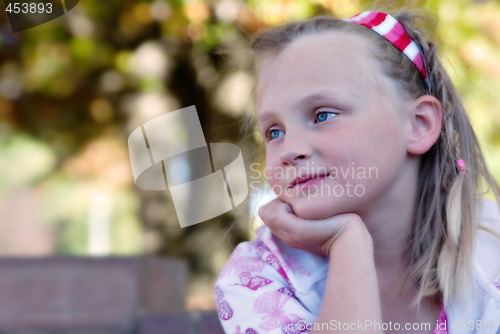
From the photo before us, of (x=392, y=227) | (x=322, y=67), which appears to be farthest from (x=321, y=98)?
(x=392, y=227)

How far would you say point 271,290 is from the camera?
5.09 ft

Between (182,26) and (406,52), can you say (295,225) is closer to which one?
(406,52)

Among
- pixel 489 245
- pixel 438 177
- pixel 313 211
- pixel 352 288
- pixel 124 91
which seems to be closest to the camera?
pixel 352 288

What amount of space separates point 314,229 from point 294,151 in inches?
7.9

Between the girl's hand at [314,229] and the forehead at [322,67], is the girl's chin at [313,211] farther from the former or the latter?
the forehead at [322,67]

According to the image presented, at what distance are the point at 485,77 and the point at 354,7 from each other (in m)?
1.15

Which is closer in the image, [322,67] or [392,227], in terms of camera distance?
[322,67]

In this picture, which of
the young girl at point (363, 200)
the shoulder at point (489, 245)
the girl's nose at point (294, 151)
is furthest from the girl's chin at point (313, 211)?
the shoulder at point (489, 245)

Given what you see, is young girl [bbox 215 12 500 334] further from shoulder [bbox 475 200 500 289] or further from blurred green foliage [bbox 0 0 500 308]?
blurred green foliage [bbox 0 0 500 308]

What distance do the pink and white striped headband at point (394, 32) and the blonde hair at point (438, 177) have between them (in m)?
Answer: 0.02

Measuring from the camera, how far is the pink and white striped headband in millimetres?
1781

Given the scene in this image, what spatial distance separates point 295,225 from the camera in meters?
1.55

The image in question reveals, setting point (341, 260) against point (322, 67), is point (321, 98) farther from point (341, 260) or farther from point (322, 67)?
point (341, 260)

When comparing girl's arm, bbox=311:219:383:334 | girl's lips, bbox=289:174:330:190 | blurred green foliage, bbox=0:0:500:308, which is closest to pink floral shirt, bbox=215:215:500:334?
girl's arm, bbox=311:219:383:334
